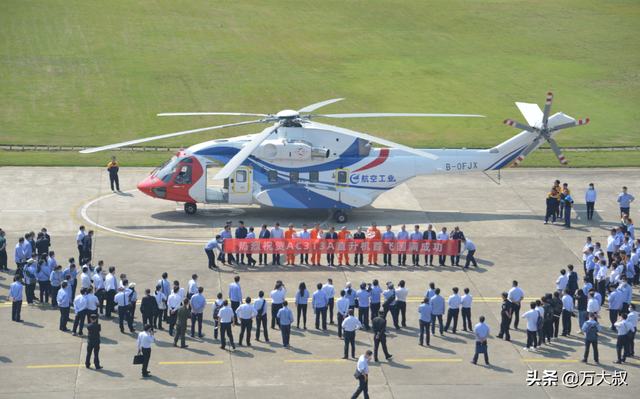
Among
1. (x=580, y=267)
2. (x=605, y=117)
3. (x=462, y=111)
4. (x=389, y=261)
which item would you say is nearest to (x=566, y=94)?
(x=605, y=117)

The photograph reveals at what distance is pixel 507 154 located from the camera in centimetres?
2995

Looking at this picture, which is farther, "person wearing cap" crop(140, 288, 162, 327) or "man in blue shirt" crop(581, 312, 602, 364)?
"person wearing cap" crop(140, 288, 162, 327)

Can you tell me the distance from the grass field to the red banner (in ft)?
47.3

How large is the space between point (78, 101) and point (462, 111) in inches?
1000

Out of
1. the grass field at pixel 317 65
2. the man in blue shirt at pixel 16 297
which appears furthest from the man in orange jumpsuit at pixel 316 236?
the grass field at pixel 317 65

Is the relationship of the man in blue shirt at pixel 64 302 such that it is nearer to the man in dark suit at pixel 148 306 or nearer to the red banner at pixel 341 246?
the man in dark suit at pixel 148 306

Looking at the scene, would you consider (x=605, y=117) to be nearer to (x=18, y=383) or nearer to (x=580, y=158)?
(x=580, y=158)

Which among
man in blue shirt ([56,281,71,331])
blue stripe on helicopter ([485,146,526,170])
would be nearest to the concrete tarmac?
man in blue shirt ([56,281,71,331])

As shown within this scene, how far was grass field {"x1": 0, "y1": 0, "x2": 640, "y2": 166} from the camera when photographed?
42156 millimetres

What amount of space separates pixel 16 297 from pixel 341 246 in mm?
10710

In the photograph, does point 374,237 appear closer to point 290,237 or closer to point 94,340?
point 290,237

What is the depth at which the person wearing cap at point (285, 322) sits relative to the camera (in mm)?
18281

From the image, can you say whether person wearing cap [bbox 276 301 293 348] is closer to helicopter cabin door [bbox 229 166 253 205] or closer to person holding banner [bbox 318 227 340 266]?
person holding banner [bbox 318 227 340 266]

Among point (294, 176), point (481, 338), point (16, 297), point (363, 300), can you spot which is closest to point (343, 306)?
point (363, 300)
